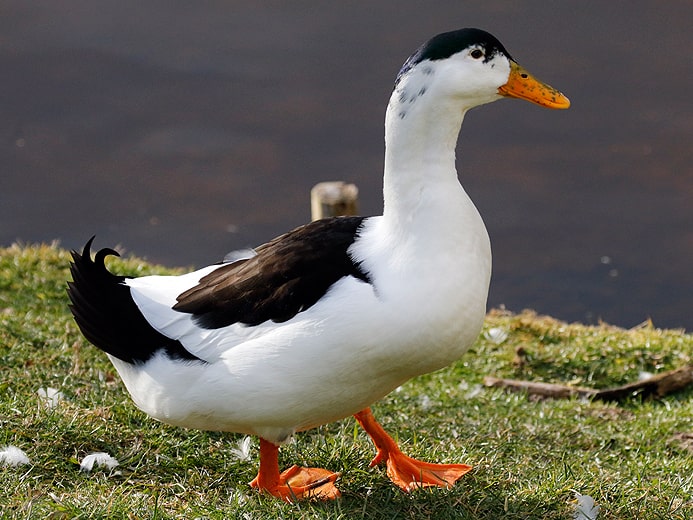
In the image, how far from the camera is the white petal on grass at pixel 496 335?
21.6 ft

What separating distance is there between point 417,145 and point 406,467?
1287 millimetres

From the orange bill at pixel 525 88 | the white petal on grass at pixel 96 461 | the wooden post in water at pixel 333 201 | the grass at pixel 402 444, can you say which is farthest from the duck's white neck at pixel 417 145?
the wooden post in water at pixel 333 201

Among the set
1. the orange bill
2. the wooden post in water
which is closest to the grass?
the orange bill

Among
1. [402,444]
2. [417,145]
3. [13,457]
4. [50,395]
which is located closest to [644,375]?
[402,444]

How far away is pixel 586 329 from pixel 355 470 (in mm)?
3372

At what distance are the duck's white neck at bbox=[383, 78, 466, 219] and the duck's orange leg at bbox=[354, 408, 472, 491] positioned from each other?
3.23 feet

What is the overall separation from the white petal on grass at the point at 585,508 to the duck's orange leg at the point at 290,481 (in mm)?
857

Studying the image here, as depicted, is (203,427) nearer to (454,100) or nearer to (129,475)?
(129,475)

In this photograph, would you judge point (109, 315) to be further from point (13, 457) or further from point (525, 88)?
point (525, 88)

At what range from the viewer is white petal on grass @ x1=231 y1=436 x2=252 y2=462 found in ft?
13.4

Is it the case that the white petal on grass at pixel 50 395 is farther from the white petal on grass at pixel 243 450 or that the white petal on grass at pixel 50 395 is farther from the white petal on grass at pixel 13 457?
the white petal on grass at pixel 243 450

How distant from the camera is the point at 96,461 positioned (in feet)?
12.7

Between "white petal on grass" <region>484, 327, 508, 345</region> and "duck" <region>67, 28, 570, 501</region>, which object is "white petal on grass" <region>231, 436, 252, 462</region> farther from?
"white petal on grass" <region>484, 327, 508, 345</region>

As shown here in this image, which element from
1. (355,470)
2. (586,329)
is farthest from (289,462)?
(586,329)
